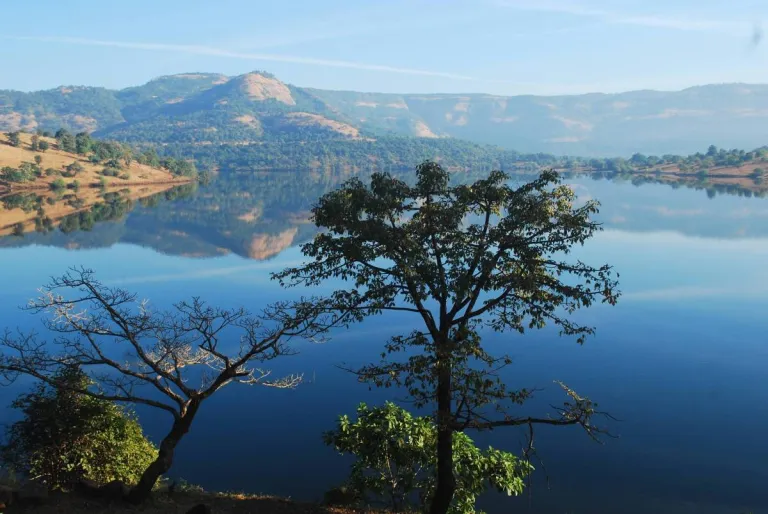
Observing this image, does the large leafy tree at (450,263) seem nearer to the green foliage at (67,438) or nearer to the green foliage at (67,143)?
the green foliage at (67,438)

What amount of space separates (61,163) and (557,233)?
16651cm

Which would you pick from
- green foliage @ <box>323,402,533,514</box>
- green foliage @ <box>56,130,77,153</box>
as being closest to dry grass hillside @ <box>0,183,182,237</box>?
green foliage @ <box>56,130,77,153</box>

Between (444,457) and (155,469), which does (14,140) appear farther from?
(444,457)

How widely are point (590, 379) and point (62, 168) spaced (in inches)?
6019

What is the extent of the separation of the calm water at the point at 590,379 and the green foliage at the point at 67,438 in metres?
6.80

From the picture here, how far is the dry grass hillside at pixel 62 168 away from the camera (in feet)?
472

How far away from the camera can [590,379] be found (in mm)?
33156

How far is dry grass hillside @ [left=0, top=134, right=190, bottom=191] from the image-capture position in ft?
472

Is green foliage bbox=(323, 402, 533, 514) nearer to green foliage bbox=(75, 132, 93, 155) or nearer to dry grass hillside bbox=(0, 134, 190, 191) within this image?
dry grass hillside bbox=(0, 134, 190, 191)

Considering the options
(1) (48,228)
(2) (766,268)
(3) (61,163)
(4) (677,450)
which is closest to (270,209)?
(1) (48,228)

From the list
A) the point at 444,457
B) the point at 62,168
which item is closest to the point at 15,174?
the point at 62,168

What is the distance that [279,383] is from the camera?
652 inches

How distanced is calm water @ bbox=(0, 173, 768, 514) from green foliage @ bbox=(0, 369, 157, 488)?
22.3 feet

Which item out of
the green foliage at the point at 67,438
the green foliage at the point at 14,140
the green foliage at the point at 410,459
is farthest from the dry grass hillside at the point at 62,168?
the green foliage at the point at 410,459
